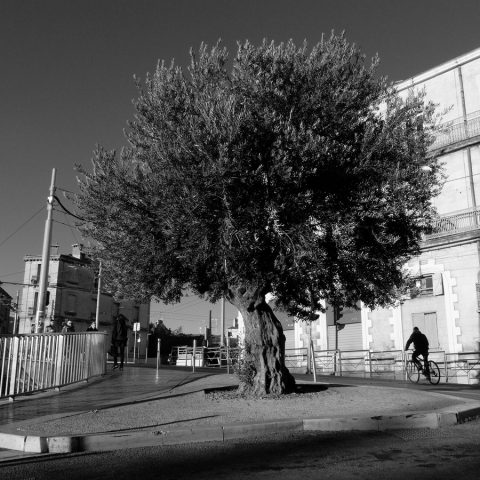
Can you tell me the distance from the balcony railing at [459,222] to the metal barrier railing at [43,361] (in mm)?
15173

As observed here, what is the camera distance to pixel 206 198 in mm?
8234

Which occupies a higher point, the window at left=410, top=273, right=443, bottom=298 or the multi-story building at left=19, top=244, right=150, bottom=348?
the multi-story building at left=19, top=244, right=150, bottom=348

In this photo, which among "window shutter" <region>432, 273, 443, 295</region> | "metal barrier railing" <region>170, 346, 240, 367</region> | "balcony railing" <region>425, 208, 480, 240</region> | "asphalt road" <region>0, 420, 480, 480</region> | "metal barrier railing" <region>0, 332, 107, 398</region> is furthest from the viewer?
"metal barrier railing" <region>170, 346, 240, 367</region>

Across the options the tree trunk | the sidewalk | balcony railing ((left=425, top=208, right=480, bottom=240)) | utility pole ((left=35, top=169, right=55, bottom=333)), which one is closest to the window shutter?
balcony railing ((left=425, top=208, right=480, bottom=240))

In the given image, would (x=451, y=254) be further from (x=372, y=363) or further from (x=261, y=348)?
(x=261, y=348)

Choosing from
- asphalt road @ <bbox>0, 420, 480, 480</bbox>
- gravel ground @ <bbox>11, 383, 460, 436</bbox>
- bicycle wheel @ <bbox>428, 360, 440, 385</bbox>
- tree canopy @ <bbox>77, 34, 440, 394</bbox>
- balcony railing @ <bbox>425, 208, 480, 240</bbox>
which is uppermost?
balcony railing @ <bbox>425, 208, 480, 240</bbox>

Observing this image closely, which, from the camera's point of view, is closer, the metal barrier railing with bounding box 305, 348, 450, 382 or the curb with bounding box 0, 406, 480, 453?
the curb with bounding box 0, 406, 480, 453

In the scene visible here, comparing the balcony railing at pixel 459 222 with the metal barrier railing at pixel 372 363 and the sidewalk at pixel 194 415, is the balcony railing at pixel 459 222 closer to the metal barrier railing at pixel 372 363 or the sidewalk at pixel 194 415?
the metal barrier railing at pixel 372 363

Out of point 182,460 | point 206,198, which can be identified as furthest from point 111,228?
point 182,460

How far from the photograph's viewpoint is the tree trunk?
9.83 m

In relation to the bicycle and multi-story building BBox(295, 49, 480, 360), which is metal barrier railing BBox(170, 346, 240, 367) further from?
the bicycle

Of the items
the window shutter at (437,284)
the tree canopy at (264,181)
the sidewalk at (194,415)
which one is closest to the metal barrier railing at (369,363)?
the window shutter at (437,284)

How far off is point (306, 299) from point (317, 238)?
2183mm

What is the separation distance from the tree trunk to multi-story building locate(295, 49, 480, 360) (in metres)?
11.8
